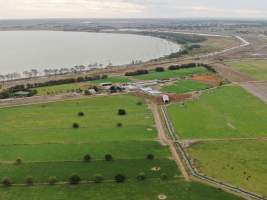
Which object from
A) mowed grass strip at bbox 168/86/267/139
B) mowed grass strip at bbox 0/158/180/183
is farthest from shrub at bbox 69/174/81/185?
mowed grass strip at bbox 168/86/267/139

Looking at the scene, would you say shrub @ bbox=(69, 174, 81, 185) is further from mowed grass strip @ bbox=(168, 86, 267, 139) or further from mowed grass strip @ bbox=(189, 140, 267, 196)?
mowed grass strip @ bbox=(168, 86, 267, 139)

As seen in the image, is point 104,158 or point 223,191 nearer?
point 223,191

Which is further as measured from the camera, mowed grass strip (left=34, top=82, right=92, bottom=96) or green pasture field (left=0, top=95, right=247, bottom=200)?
mowed grass strip (left=34, top=82, right=92, bottom=96)

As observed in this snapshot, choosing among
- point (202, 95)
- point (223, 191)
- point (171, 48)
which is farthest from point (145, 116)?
point (171, 48)

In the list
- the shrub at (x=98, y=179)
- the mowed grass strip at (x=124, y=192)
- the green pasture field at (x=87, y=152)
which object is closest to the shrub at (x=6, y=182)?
the green pasture field at (x=87, y=152)

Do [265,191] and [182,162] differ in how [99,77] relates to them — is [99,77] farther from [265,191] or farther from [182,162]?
[265,191]
